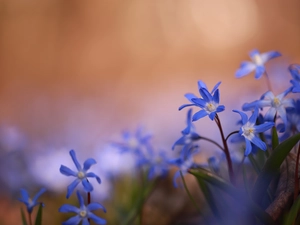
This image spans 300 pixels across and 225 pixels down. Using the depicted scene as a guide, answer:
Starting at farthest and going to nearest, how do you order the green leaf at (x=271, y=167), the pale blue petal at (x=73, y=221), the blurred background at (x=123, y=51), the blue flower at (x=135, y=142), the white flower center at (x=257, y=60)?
the blurred background at (x=123, y=51)
the blue flower at (x=135, y=142)
the white flower center at (x=257, y=60)
the pale blue petal at (x=73, y=221)
the green leaf at (x=271, y=167)

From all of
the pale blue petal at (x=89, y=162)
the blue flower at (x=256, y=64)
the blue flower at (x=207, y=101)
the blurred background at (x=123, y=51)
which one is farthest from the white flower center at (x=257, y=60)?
the blurred background at (x=123, y=51)

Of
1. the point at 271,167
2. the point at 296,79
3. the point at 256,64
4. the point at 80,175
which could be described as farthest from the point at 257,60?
the point at 80,175

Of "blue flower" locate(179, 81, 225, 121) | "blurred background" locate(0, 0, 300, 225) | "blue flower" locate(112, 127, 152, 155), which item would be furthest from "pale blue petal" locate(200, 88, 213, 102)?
"blurred background" locate(0, 0, 300, 225)

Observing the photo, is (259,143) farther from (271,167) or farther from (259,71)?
(259,71)

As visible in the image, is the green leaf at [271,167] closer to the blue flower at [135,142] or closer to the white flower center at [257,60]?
the white flower center at [257,60]

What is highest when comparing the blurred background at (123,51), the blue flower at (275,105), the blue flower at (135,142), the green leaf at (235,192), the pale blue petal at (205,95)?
the blurred background at (123,51)

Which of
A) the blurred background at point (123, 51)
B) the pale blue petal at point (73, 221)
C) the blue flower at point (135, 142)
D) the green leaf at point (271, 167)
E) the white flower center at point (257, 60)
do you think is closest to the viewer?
the green leaf at point (271, 167)
